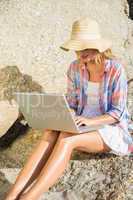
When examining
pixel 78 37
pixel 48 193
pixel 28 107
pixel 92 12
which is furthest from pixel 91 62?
pixel 92 12

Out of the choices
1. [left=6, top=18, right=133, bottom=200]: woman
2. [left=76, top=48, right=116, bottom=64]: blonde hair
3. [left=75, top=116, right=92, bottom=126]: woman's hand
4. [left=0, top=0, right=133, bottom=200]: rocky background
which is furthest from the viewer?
[left=0, top=0, right=133, bottom=200]: rocky background

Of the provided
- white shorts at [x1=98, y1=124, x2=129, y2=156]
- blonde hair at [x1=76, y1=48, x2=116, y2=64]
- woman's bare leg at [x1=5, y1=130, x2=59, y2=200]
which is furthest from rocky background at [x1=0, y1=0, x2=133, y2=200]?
blonde hair at [x1=76, y1=48, x2=116, y2=64]

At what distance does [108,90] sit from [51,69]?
1.46m

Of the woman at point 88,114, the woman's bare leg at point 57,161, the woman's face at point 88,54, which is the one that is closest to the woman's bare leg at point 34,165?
the woman at point 88,114

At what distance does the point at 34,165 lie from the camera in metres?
3.70

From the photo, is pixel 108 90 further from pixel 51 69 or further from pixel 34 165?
pixel 51 69

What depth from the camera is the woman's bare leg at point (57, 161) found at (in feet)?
11.5

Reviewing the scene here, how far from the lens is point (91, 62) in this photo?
12.8 feet

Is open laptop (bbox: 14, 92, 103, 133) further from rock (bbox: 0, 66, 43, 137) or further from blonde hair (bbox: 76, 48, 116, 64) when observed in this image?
rock (bbox: 0, 66, 43, 137)

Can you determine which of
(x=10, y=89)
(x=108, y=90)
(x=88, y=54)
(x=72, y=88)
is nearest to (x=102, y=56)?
(x=88, y=54)

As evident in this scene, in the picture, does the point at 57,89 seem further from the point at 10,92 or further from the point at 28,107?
the point at 28,107

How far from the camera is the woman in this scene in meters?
3.59

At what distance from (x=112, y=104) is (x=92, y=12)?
7.64 ft

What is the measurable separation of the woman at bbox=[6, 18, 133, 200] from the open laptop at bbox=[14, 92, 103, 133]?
0.22 feet
